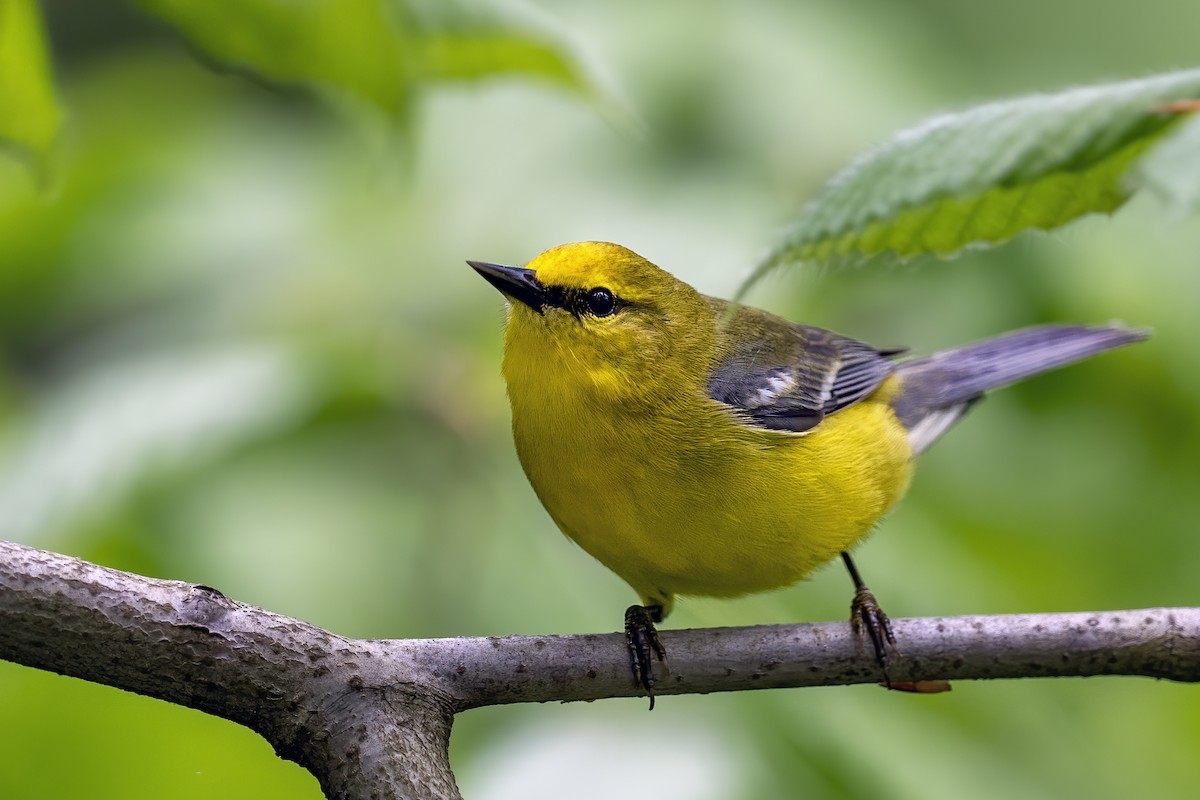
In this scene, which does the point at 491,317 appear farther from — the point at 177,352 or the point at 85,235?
the point at 85,235

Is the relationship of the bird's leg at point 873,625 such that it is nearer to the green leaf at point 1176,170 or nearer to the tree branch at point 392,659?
the tree branch at point 392,659

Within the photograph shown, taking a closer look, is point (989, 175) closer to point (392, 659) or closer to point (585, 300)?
point (392, 659)

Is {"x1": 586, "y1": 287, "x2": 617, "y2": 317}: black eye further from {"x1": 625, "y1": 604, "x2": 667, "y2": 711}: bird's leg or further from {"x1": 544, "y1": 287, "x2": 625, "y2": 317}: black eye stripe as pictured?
{"x1": 625, "y1": 604, "x2": 667, "y2": 711}: bird's leg

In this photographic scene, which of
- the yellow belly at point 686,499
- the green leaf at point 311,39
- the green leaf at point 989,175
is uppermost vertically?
the green leaf at point 311,39

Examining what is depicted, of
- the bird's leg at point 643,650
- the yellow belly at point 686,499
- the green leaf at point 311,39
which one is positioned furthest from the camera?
the yellow belly at point 686,499

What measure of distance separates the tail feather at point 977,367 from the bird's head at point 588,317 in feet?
3.64

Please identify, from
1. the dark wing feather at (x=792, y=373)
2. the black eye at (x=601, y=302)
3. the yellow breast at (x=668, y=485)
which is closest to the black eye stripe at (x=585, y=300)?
the black eye at (x=601, y=302)

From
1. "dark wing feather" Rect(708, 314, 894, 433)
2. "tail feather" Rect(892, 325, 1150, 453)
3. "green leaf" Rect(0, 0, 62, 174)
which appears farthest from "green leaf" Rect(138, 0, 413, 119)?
"tail feather" Rect(892, 325, 1150, 453)

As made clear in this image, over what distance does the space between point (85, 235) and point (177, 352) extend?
72 centimetres

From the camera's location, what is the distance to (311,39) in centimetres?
229

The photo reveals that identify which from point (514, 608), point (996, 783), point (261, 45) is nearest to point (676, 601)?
point (514, 608)

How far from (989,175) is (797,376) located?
260 centimetres

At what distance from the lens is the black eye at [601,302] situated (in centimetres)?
339

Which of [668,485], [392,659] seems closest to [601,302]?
[668,485]
